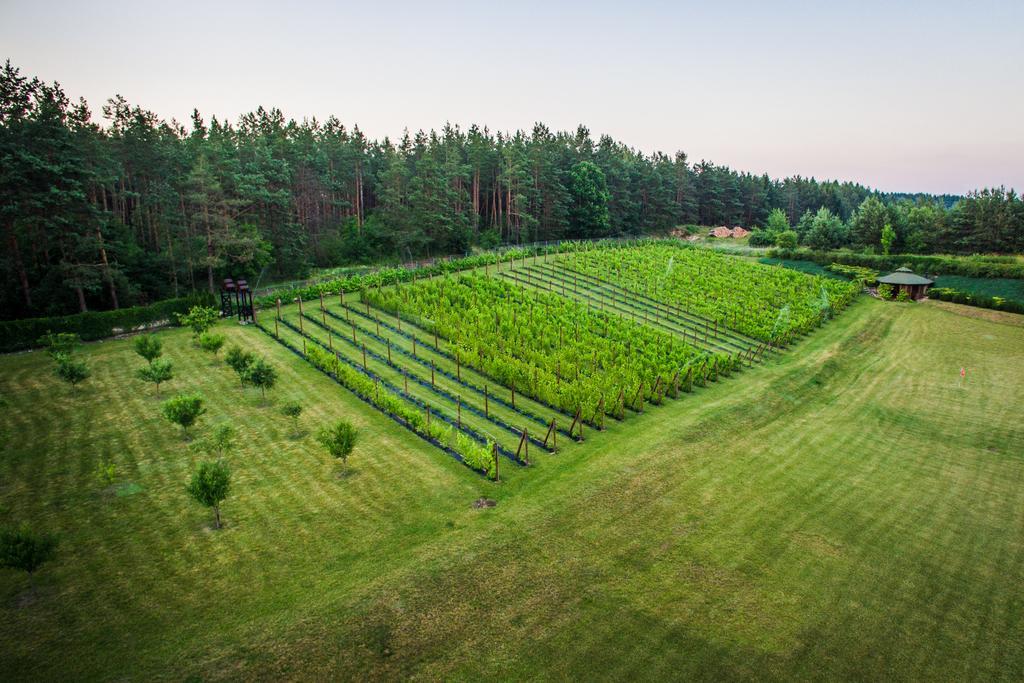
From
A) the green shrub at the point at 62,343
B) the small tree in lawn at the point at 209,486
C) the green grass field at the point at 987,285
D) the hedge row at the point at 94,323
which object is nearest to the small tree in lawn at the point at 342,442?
the small tree in lawn at the point at 209,486

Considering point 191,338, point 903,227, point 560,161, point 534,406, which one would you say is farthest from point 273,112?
point 903,227

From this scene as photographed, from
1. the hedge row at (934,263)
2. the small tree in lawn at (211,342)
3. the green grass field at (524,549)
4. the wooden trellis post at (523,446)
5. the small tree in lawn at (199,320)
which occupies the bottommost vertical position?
the green grass field at (524,549)

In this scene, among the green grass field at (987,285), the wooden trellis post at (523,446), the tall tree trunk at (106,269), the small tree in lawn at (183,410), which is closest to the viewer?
the wooden trellis post at (523,446)

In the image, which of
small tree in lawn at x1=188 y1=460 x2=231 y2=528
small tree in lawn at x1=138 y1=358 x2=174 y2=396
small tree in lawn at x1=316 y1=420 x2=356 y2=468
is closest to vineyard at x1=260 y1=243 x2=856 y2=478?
small tree in lawn at x1=316 y1=420 x2=356 y2=468

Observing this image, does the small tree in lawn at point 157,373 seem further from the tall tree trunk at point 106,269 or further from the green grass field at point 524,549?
the tall tree trunk at point 106,269

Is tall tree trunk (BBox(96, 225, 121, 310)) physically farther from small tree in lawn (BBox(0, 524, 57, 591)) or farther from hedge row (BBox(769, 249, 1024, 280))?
hedge row (BBox(769, 249, 1024, 280))

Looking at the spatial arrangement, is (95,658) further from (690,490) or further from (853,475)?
(853,475)

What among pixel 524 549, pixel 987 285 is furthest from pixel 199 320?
pixel 987 285
